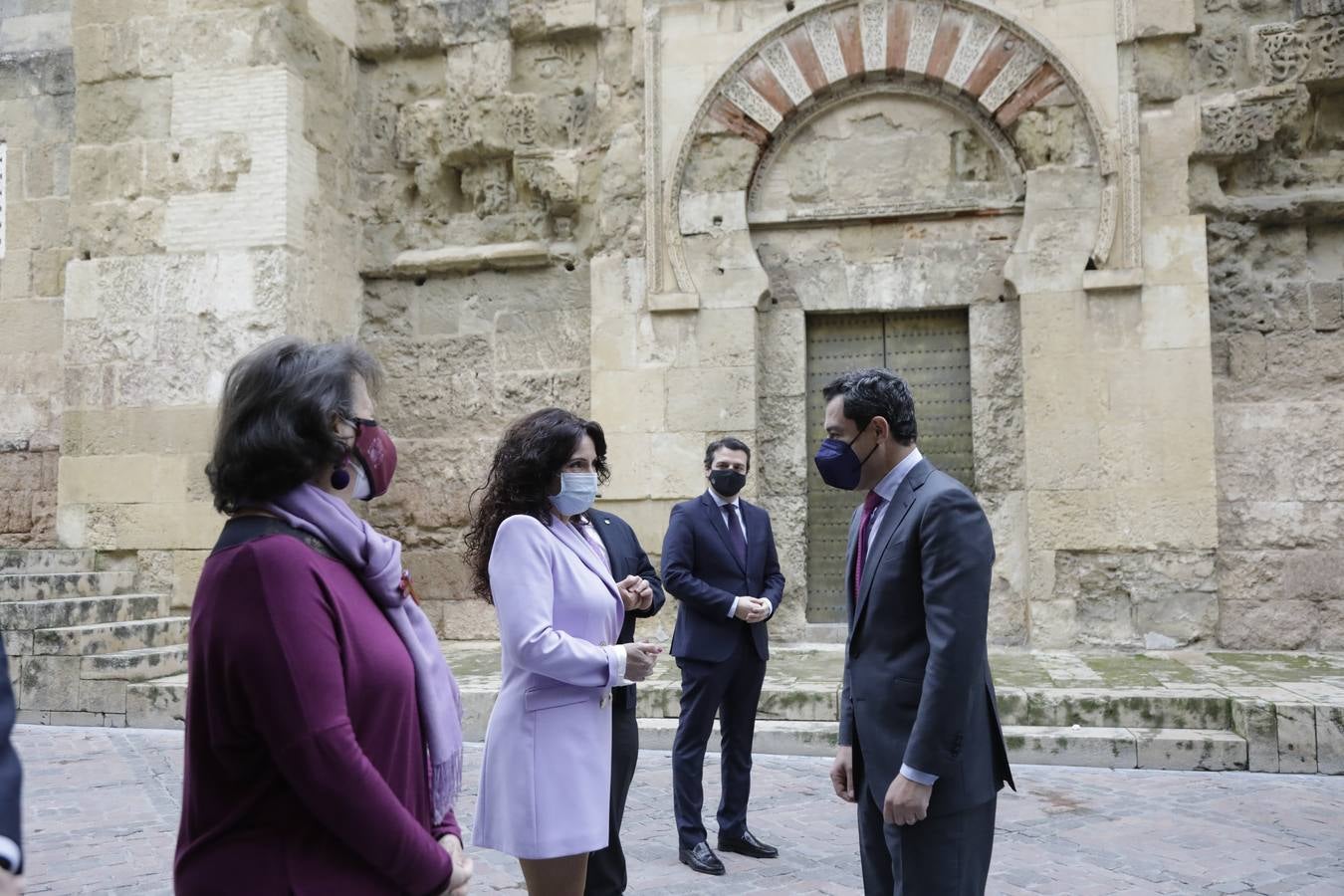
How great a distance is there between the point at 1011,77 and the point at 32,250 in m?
8.36

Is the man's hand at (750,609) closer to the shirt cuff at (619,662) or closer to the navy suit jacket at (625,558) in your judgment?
the navy suit jacket at (625,558)

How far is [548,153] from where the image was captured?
29.9 ft

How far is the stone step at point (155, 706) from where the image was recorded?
271 inches

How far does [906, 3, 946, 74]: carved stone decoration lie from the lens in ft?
27.7

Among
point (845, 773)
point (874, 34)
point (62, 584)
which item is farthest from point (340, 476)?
point (874, 34)

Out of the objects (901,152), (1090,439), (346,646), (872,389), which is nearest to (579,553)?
(872,389)

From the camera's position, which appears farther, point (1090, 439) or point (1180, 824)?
point (1090, 439)

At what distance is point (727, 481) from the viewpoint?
16.0 feet

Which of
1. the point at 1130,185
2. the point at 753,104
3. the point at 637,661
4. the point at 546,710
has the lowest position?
the point at 546,710

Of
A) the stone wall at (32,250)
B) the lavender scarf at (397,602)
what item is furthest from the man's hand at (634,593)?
the stone wall at (32,250)

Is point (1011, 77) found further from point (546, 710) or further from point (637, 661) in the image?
point (546, 710)

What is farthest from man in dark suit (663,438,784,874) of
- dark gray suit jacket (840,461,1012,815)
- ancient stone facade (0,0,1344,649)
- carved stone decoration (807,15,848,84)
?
carved stone decoration (807,15,848,84)

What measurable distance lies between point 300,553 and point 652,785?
4141mm

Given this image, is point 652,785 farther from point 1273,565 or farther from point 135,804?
point 1273,565
